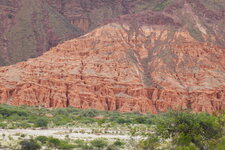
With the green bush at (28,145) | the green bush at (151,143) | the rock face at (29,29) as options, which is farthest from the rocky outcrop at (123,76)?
the green bush at (28,145)

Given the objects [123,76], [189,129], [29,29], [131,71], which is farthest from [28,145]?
[29,29]

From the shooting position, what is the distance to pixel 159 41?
124938mm

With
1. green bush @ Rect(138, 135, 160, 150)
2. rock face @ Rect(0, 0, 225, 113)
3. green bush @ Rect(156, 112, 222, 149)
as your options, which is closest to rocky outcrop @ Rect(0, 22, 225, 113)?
rock face @ Rect(0, 0, 225, 113)

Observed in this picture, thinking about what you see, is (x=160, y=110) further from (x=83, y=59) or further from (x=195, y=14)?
(x=195, y=14)

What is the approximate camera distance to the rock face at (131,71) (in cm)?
10338

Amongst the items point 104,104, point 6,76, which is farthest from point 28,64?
point 104,104

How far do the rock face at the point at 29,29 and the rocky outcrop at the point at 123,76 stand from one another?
44265 mm

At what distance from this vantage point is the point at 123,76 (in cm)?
10862

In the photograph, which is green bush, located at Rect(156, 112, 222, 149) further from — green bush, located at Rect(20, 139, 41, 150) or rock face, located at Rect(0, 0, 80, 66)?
rock face, located at Rect(0, 0, 80, 66)

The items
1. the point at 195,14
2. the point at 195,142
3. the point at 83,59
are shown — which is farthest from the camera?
the point at 195,14

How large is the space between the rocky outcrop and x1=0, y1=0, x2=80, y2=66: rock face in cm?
4426

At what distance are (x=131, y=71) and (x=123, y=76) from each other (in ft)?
8.38

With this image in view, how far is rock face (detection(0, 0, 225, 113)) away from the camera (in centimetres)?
10338

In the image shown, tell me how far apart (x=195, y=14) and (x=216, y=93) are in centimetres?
3668
